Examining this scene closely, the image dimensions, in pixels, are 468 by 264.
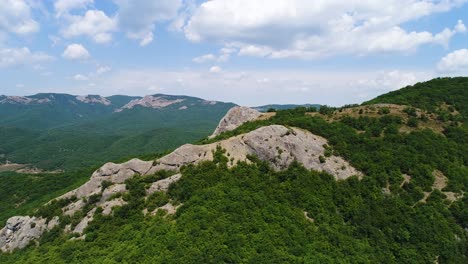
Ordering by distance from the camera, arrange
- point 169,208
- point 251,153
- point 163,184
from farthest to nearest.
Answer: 1. point 251,153
2. point 163,184
3. point 169,208

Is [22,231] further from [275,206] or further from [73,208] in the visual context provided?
[275,206]

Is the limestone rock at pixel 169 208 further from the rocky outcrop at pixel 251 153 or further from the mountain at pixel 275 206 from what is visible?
the rocky outcrop at pixel 251 153

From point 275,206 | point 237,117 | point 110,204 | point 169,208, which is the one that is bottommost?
point 110,204

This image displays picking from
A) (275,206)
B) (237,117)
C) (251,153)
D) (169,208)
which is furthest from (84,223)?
(237,117)

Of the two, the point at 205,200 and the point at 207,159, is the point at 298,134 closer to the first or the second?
the point at 207,159

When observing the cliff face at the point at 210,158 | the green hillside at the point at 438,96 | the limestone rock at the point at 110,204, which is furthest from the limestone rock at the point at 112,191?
the green hillside at the point at 438,96

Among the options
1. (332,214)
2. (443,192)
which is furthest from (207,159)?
(443,192)
